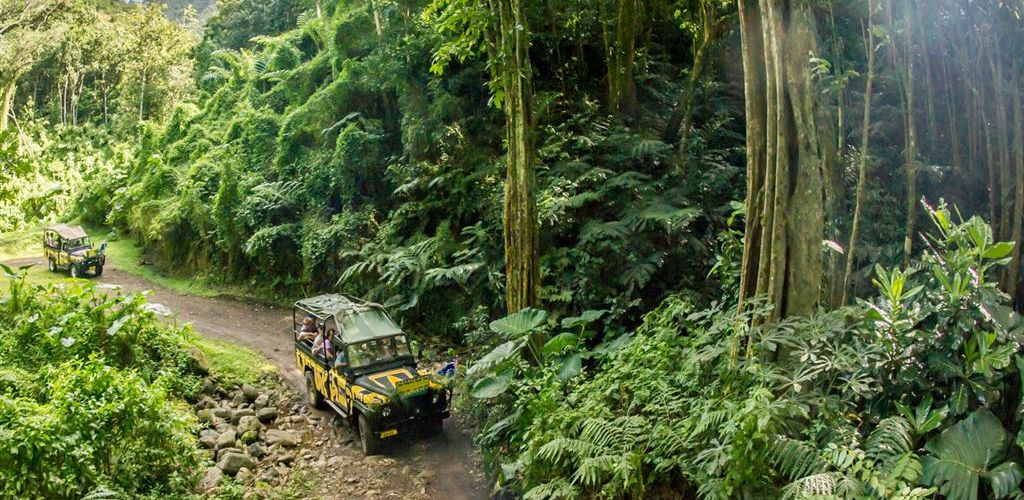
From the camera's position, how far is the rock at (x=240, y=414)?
9695 mm

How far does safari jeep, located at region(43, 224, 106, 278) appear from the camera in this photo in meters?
18.0

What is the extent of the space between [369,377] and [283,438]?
5.05ft

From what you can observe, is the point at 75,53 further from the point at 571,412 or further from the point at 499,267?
the point at 571,412

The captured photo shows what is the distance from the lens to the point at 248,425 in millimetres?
9359

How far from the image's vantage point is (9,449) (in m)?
6.08

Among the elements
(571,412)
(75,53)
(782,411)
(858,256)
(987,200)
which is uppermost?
(75,53)

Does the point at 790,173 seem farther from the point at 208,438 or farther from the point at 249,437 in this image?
the point at 208,438

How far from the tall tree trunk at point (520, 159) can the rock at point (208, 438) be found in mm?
4289

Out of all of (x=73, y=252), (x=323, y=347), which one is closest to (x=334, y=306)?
(x=323, y=347)

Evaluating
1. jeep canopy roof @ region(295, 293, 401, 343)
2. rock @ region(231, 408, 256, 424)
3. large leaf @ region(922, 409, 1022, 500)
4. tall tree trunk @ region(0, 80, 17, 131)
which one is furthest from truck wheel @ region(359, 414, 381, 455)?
tall tree trunk @ region(0, 80, 17, 131)

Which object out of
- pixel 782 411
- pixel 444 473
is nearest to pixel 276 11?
pixel 444 473

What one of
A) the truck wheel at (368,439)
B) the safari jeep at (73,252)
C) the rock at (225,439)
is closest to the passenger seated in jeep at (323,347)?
the truck wheel at (368,439)

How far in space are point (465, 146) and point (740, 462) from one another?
1033 centimetres

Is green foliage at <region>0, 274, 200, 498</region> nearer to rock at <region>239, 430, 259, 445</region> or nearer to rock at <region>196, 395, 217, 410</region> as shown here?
rock at <region>196, 395, 217, 410</region>
